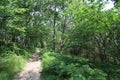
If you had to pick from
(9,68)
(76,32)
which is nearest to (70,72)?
(9,68)

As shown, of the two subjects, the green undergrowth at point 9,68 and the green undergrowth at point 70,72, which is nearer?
the green undergrowth at point 70,72

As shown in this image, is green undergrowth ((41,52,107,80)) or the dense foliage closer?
green undergrowth ((41,52,107,80))

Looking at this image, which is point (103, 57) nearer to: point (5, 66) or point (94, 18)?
point (94, 18)

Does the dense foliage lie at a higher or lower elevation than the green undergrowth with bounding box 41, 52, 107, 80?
higher

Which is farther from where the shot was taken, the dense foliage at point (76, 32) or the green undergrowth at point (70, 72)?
the dense foliage at point (76, 32)

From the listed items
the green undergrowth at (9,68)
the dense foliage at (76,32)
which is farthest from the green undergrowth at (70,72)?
the green undergrowth at (9,68)

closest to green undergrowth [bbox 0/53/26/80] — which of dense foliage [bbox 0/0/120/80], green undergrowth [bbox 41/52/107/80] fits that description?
dense foliage [bbox 0/0/120/80]

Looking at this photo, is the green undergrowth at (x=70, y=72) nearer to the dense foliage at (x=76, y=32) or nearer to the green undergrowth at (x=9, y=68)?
the dense foliage at (x=76, y=32)

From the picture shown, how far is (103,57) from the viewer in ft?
56.8

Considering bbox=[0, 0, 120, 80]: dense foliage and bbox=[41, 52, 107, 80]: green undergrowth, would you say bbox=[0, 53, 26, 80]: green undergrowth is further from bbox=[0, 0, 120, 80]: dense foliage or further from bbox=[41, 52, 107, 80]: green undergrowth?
bbox=[41, 52, 107, 80]: green undergrowth

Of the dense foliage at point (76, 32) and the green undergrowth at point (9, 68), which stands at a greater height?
the dense foliage at point (76, 32)

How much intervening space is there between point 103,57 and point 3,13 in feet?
34.5

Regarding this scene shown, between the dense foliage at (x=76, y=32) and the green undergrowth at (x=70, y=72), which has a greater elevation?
the dense foliage at (x=76, y=32)

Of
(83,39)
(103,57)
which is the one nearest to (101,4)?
(83,39)
